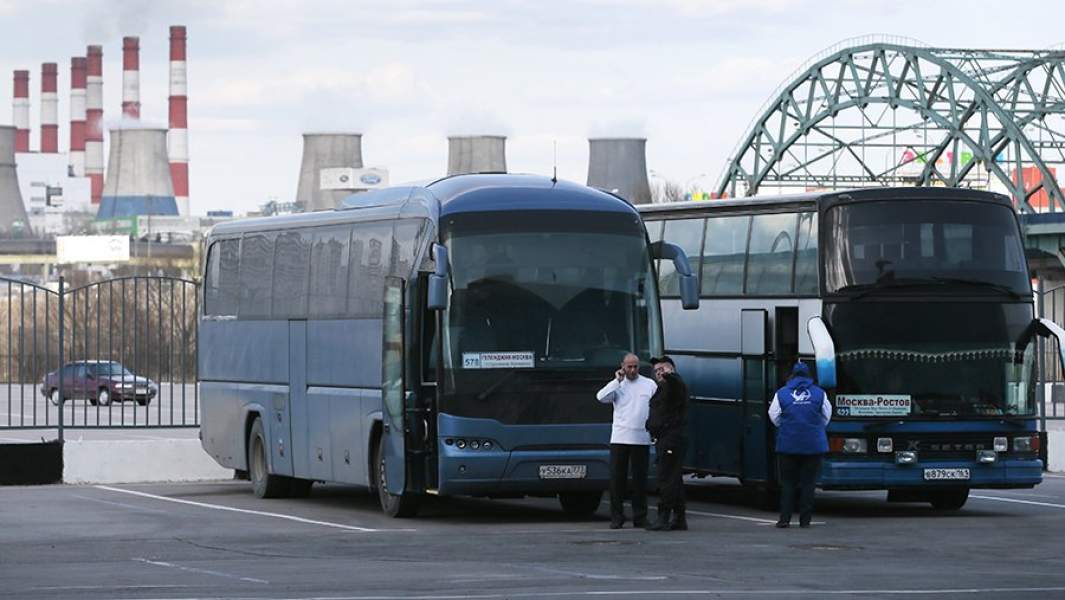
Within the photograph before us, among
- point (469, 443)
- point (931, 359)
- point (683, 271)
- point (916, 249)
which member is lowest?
point (469, 443)

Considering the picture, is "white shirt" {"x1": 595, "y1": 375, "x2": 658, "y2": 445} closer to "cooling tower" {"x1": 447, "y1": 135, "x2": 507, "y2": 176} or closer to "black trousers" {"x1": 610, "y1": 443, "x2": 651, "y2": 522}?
"black trousers" {"x1": 610, "y1": 443, "x2": 651, "y2": 522}

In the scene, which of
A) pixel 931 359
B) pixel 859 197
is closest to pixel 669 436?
pixel 931 359

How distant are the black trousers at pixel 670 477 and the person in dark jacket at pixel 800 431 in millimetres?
1092

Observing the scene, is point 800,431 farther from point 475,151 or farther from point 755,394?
point 475,151

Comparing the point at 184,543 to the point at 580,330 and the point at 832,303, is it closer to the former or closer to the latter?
the point at 580,330

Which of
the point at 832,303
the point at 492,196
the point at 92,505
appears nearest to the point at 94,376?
the point at 92,505

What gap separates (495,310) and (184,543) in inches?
155

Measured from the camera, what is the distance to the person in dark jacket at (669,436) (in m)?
21.6

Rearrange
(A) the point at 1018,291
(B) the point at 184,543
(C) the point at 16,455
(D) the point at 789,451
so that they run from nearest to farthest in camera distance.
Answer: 1. (B) the point at 184,543
2. (D) the point at 789,451
3. (A) the point at 1018,291
4. (C) the point at 16,455

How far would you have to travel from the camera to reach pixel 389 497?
23375 mm

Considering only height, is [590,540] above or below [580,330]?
below

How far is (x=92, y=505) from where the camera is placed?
83.8 feet

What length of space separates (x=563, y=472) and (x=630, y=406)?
1.05 metres

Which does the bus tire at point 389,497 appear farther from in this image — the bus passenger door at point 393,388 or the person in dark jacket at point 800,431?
the person in dark jacket at point 800,431
